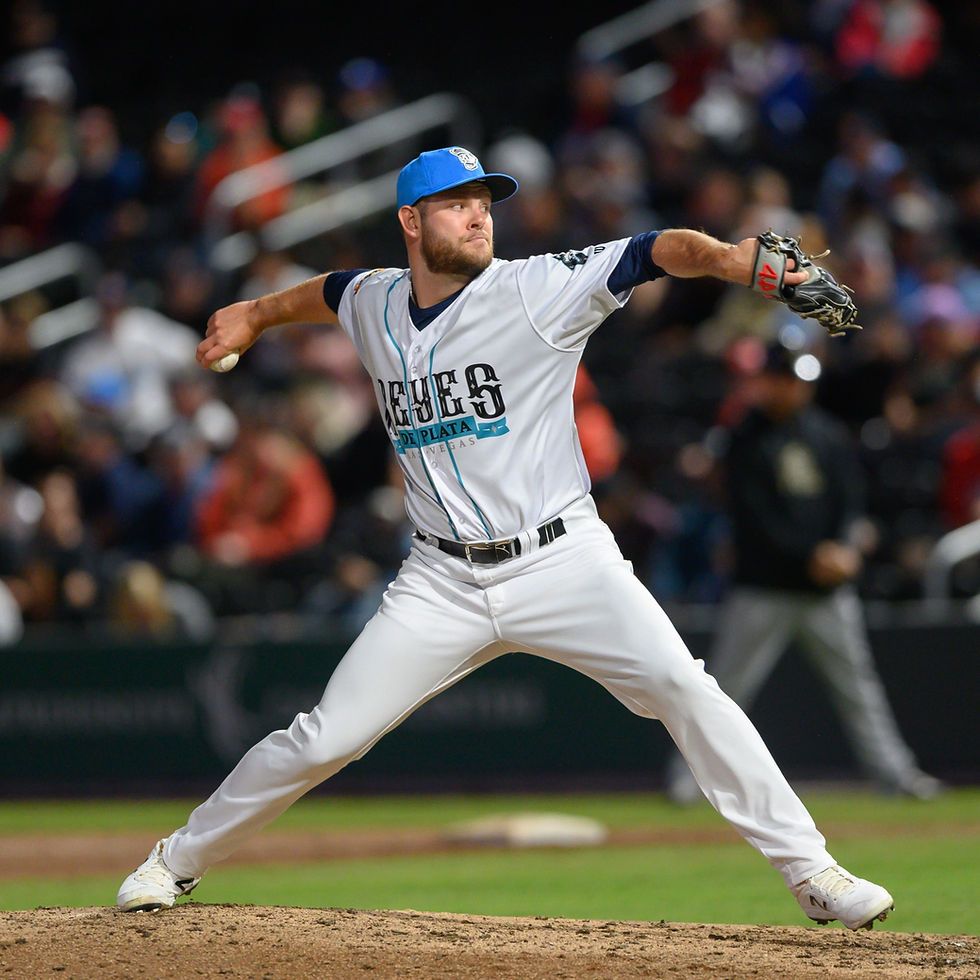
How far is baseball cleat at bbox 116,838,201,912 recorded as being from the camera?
561cm

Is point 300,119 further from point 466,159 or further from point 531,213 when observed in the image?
point 466,159

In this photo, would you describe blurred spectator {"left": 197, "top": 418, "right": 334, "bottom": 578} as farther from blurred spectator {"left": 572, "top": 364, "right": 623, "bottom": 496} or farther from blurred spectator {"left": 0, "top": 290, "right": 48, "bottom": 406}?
blurred spectator {"left": 0, "top": 290, "right": 48, "bottom": 406}

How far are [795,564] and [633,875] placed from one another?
2.76 m

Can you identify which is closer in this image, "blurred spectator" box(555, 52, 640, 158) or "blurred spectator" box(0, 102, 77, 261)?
"blurred spectator" box(555, 52, 640, 158)

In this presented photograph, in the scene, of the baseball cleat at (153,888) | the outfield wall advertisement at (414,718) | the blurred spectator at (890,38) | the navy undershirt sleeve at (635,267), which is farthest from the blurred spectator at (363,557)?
the navy undershirt sleeve at (635,267)

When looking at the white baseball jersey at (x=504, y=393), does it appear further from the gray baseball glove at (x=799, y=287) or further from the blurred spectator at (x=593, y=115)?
the blurred spectator at (x=593, y=115)

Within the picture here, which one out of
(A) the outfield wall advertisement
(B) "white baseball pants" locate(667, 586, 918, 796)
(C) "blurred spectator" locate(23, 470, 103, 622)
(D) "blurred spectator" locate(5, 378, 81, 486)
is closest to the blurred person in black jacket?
(B) "white baseball pants" locate(667, 586, 918, 796)

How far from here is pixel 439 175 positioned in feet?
18.1

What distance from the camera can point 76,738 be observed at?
1223cm

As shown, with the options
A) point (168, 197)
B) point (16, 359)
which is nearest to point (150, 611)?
point (16, 359)

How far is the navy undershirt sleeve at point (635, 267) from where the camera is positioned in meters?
5.26

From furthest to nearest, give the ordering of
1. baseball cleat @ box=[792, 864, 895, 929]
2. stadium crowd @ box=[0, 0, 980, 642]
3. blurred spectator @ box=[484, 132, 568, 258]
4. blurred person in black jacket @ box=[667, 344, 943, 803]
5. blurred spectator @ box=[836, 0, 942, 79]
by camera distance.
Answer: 1. blurred spectator @ box=[836, 0, 942, 79]
2. blurred spectator @ box=[484, 132, 568, 258]
3. stadium crowd @ box=[0, 0, 980, 642]
4. blurred person in black jacket @ box=[667, 344, 943, 803]
5. baseball cleat @ box=[792, 864, 895, 929]

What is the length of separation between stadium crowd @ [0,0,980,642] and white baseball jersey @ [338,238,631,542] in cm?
454

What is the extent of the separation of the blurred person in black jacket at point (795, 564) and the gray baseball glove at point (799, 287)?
5.09 m
